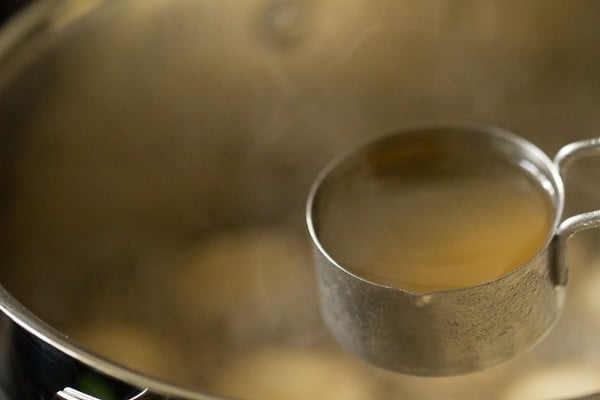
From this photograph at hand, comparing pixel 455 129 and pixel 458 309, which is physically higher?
pixel 455 129

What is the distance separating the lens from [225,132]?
580 millimetres

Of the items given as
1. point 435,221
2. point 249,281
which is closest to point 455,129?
point 435,221

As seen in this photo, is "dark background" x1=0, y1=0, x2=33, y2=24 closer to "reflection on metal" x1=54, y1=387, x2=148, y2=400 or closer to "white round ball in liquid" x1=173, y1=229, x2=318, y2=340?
"white round ball in liquid" x1=173, y1=229, x2=318, y2=340

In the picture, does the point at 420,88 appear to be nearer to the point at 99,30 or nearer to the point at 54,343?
the point at 99,30

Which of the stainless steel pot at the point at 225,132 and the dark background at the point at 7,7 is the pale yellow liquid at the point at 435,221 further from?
the dark background at the point at 7,7

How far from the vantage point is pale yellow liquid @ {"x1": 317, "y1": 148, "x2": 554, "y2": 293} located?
40 cm

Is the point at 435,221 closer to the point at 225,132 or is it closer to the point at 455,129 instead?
the point at 455,129

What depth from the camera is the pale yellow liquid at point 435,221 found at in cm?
40

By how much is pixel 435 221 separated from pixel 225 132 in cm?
19

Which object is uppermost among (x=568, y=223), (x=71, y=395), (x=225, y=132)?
(x=225, y=132)

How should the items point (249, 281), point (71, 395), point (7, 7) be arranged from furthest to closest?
point (7, 7)
point (249, 281)
point (71, 395)

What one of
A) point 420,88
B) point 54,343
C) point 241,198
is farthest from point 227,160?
point 54,343

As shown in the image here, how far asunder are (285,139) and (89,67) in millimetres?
128

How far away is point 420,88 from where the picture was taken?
578 mm
